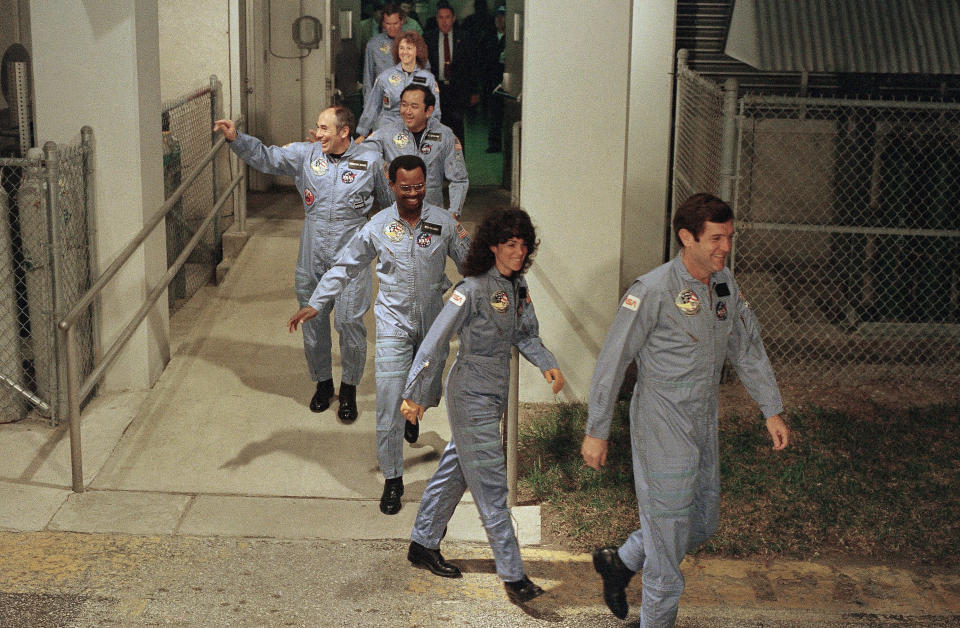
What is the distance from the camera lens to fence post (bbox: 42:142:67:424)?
7160mm

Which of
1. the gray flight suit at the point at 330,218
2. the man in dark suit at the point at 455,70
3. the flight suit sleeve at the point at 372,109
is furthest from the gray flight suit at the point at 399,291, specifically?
the man in dark suit at the point at 455,70

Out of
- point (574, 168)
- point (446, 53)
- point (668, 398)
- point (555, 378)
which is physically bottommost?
point (555, 378)

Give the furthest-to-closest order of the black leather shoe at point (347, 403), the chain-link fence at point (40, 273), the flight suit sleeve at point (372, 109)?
the flight suit sleeve at point (372, 109), the black leather shoe at point (347, 403), the chain-link fence at point (40, 273)

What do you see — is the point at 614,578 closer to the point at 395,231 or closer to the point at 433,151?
the point at 395,231

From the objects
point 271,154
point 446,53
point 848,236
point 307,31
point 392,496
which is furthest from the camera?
point 446,53

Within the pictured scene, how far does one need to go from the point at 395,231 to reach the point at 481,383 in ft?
4.07

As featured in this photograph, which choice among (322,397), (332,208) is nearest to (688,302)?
(332,208)

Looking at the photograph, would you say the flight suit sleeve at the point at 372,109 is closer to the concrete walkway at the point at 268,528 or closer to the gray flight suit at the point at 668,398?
the concrete walkway at the point at 268,528

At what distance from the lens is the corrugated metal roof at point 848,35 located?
29.6 feet

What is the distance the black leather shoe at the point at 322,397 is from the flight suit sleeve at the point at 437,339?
245 centimetres

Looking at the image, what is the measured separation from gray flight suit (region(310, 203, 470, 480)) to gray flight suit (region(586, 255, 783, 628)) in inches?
61.2

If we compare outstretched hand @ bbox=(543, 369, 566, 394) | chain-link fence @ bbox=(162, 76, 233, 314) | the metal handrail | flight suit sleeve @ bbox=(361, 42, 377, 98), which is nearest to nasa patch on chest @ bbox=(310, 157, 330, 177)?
the metal handrail

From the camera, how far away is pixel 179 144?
9.66 meters

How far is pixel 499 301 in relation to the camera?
18.0 ft
